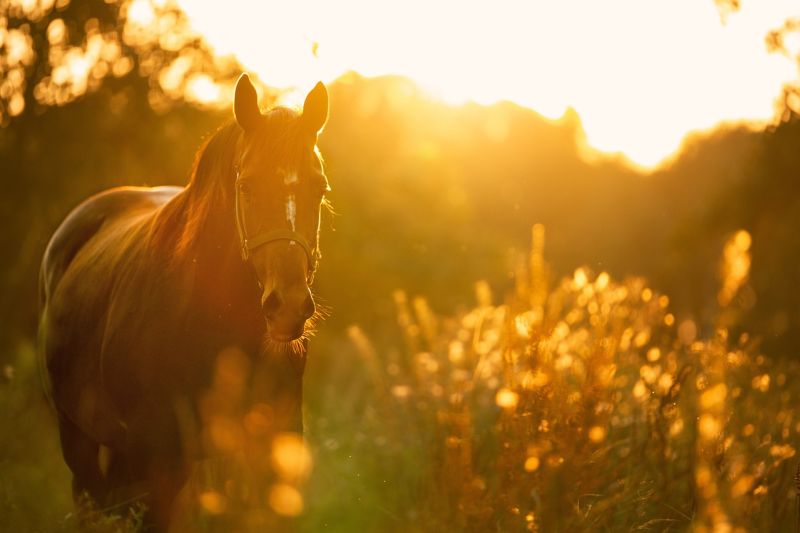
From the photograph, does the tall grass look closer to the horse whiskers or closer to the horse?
the horse whiskers

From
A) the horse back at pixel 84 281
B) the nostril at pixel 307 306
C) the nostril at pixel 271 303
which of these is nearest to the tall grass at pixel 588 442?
the nostril at pixel 307 306

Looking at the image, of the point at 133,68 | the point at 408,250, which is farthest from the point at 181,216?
the point at 408,250

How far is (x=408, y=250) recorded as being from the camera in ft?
76.3

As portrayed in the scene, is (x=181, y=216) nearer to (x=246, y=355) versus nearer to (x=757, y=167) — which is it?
(x=246, y=355)

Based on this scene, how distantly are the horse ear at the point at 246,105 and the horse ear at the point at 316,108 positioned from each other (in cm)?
22

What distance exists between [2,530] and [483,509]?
2225mm

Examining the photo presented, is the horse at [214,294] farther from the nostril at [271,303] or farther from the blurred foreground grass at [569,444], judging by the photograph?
the blurred foreground grass at [569,444]

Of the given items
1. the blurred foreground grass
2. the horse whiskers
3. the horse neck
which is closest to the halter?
the horse neck

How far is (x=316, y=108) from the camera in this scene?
390 cm

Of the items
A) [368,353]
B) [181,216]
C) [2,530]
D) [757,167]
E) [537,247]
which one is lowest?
[2,530]

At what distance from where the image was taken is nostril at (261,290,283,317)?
3295 millimetres

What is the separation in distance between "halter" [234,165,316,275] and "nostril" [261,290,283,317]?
0.81 ft

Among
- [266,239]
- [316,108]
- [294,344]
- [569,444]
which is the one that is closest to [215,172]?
[316,108]

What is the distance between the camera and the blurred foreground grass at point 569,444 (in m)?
3.51
